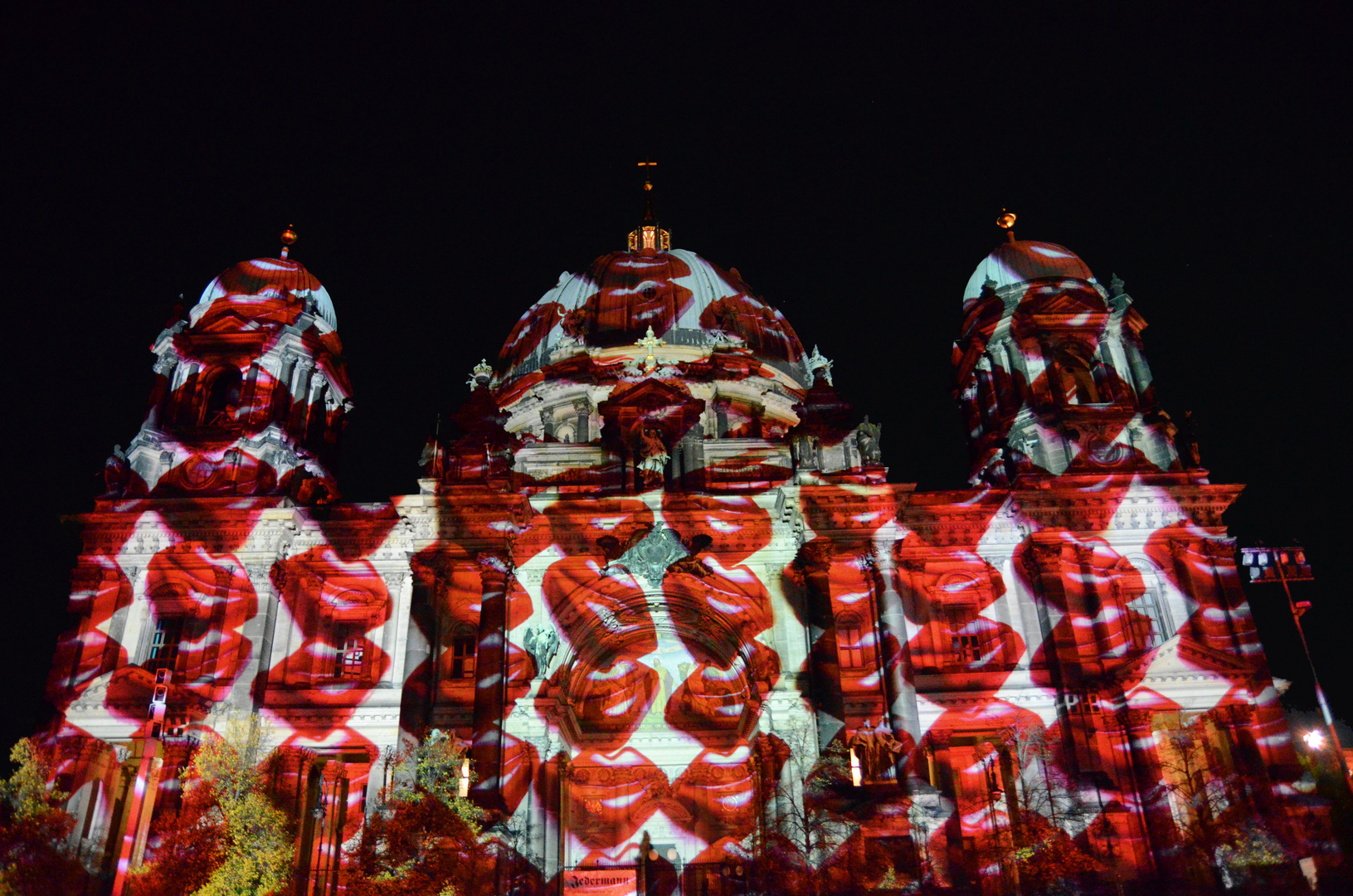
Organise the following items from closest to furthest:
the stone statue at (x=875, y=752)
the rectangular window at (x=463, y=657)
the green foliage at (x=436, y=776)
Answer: the green foliage at (x=436, y=776) → the stone statue at (x=875, y=752) → the rectangular window at (x=463, y=657)

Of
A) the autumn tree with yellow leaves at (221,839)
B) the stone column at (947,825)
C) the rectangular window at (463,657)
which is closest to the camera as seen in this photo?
the autumn tree with yellow leaves at (221,839)

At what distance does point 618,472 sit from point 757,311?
1931cm

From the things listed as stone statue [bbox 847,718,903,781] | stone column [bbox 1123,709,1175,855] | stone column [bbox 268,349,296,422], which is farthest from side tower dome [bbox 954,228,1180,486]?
stone column [bbox 268,349,296,422]

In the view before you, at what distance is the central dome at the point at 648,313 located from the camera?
170ft

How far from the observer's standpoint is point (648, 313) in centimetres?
5238

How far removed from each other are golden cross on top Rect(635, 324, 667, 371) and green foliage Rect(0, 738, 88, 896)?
2729 centimetres

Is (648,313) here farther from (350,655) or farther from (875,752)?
(875,752)

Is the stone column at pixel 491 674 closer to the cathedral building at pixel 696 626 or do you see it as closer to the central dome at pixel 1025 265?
the cathedral building at pixel 696 626

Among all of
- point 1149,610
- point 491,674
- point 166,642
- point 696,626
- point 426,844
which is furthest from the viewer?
point 1149,610

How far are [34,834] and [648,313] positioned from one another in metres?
33.2

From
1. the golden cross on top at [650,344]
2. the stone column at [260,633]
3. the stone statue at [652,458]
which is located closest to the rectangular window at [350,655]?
the stone column at [260,633]

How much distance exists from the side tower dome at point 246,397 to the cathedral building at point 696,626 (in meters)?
0.14

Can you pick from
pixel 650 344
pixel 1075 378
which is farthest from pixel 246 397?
pixel 1075 378

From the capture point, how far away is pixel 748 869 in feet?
95.2
